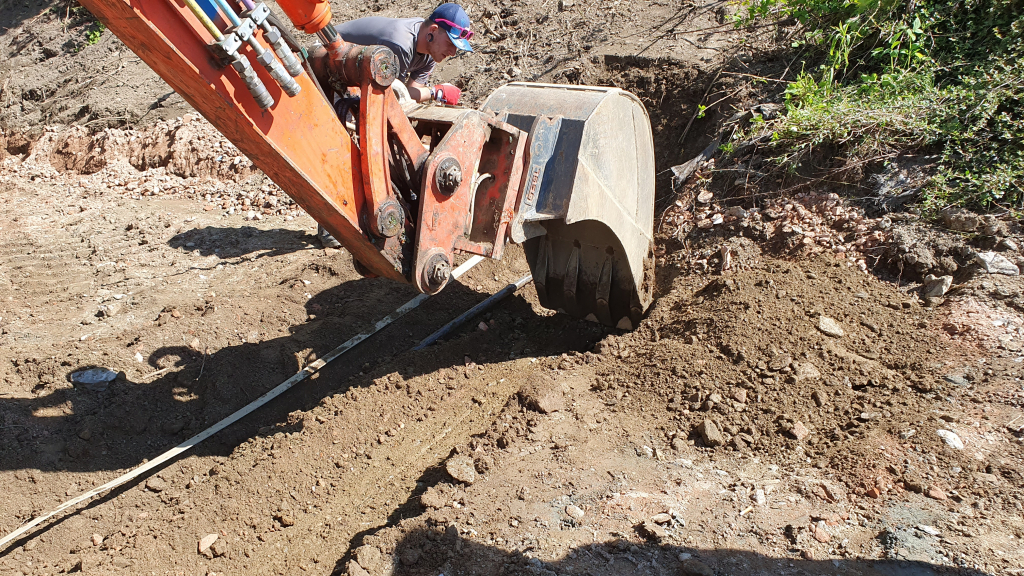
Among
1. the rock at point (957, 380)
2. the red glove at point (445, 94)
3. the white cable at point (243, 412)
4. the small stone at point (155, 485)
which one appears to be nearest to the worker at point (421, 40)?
the red glove at point (445, 94)

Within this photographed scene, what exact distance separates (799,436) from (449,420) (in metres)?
1.91

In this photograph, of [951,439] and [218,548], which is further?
[218,548]

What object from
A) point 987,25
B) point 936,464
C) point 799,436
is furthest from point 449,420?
point 987,25

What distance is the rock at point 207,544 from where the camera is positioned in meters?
3.22

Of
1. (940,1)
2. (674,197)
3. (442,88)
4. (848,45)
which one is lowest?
(674,197)

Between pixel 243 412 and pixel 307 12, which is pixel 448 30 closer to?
pixel 307 12

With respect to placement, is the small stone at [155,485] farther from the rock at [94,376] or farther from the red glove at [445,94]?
the red glove at [445,94]

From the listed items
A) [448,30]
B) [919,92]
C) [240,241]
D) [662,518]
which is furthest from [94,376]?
[919,92]

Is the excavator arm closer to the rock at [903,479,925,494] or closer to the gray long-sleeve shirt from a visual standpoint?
the gray long-sleeve shirt

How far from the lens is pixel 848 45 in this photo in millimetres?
5434

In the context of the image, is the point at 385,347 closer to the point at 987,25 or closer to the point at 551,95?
the point at 551,95

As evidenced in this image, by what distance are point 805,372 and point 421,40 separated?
138 inches

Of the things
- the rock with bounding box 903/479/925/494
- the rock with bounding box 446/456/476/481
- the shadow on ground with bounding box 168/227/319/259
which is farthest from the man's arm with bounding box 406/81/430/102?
the rock with bounding box 903/479/925/494

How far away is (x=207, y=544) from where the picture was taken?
3.25 metres
